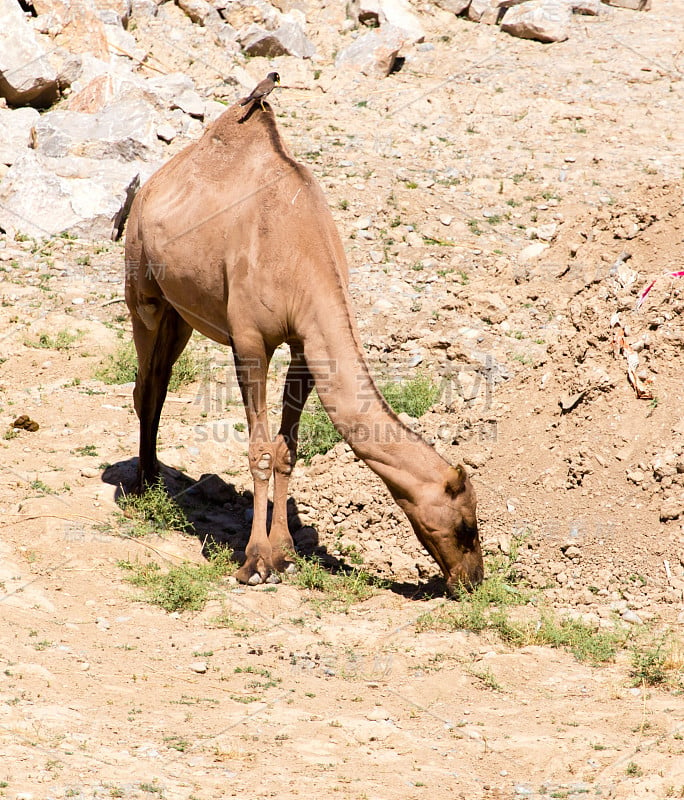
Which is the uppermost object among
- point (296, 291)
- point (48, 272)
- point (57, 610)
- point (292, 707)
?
point (296, 291)

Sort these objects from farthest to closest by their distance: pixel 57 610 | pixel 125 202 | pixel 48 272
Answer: pixel 125 202 < pixel 48 272 < pixel 57 610

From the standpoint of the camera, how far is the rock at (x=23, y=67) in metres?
16.8

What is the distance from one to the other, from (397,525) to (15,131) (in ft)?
35.7

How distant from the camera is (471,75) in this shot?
62.1ft

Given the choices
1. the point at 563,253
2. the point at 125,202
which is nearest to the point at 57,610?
the point at 563,253

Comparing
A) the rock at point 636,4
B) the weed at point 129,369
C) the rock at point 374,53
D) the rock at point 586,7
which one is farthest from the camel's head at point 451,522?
the rock at point 636,4

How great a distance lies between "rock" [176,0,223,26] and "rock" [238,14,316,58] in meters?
0.74

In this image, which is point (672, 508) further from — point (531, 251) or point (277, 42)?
point (277, 42)

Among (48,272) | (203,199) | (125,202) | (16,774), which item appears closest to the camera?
(16,774)

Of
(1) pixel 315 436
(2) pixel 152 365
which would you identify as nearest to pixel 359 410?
(1) pixel 315 436

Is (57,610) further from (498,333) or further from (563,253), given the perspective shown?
(563,253)

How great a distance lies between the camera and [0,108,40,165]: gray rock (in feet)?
50.4

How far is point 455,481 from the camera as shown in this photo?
664cm

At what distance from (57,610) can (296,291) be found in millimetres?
2697
